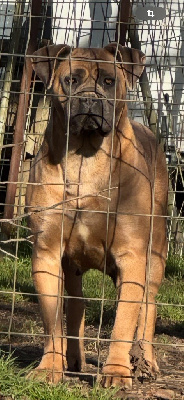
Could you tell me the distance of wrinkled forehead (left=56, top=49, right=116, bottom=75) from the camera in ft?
17.0

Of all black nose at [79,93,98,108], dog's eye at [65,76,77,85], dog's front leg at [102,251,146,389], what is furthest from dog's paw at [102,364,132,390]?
dog's eye at [65,76,77,85]

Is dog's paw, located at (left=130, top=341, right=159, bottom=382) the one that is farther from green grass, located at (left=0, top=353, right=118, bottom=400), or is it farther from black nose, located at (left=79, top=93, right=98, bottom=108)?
black nose, located at (left=79, top=93, right=98, bottom=108)

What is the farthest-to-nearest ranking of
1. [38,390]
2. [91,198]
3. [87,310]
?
[87,310]
[91,198]
[38,390]

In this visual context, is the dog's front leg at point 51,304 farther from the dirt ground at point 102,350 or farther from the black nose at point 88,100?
the black nose at point 88,100

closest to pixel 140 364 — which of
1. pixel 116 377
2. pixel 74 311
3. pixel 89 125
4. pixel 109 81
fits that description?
pixel 116 377

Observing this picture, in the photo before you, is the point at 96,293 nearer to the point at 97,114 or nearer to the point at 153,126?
the point at 153,126

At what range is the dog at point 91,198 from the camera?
489 cm

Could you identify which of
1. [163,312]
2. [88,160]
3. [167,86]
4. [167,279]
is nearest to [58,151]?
[88,160]

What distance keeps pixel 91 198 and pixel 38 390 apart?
1.19 meters

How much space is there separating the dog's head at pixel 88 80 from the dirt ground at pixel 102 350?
120cm

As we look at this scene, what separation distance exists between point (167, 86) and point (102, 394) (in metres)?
6.53

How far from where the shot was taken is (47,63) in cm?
525

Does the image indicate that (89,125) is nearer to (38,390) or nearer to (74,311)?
(74,311)

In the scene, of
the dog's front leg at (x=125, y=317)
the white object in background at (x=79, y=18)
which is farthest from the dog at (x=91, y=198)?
the white object in background at (x=79, y=18)
